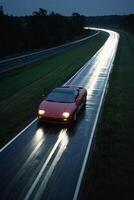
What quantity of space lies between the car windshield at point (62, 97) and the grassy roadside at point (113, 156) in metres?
2.14

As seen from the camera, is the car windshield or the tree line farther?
the tree line

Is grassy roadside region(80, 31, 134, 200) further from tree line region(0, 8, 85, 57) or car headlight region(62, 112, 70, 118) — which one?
tree line region(0, 8, 85, 57)

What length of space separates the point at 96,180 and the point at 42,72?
1005 inches

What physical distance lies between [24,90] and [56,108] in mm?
9485

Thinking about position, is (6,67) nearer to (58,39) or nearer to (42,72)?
(42,72)

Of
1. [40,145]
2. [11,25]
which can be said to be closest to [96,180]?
[40,145]

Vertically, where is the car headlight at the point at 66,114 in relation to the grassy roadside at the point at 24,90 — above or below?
above

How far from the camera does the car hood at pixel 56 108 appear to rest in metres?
16.8

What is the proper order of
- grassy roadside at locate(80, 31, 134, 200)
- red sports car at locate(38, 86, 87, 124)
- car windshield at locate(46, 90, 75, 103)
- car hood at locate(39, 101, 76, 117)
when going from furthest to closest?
1. car windshield at locate(46, 90, 75, 103)
2. car hood at locate(39, 101, 76, 117)
3. red sports car at locate(38, 86, 87, 124)
4. grassy roadside at locate(80, 31, 134, 200)

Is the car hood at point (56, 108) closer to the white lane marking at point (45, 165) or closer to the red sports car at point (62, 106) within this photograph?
the red sports car at point (62, 106)

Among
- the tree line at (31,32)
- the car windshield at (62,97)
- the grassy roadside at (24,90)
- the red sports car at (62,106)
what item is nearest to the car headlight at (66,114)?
the red sports car at (62,106)

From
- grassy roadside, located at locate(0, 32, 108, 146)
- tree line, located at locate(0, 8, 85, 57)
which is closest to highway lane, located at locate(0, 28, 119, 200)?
grassy roadside, located at locate(0, 32, 108, 146)

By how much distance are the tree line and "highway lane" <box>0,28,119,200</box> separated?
48068mm

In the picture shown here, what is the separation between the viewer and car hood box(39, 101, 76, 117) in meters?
16.8
